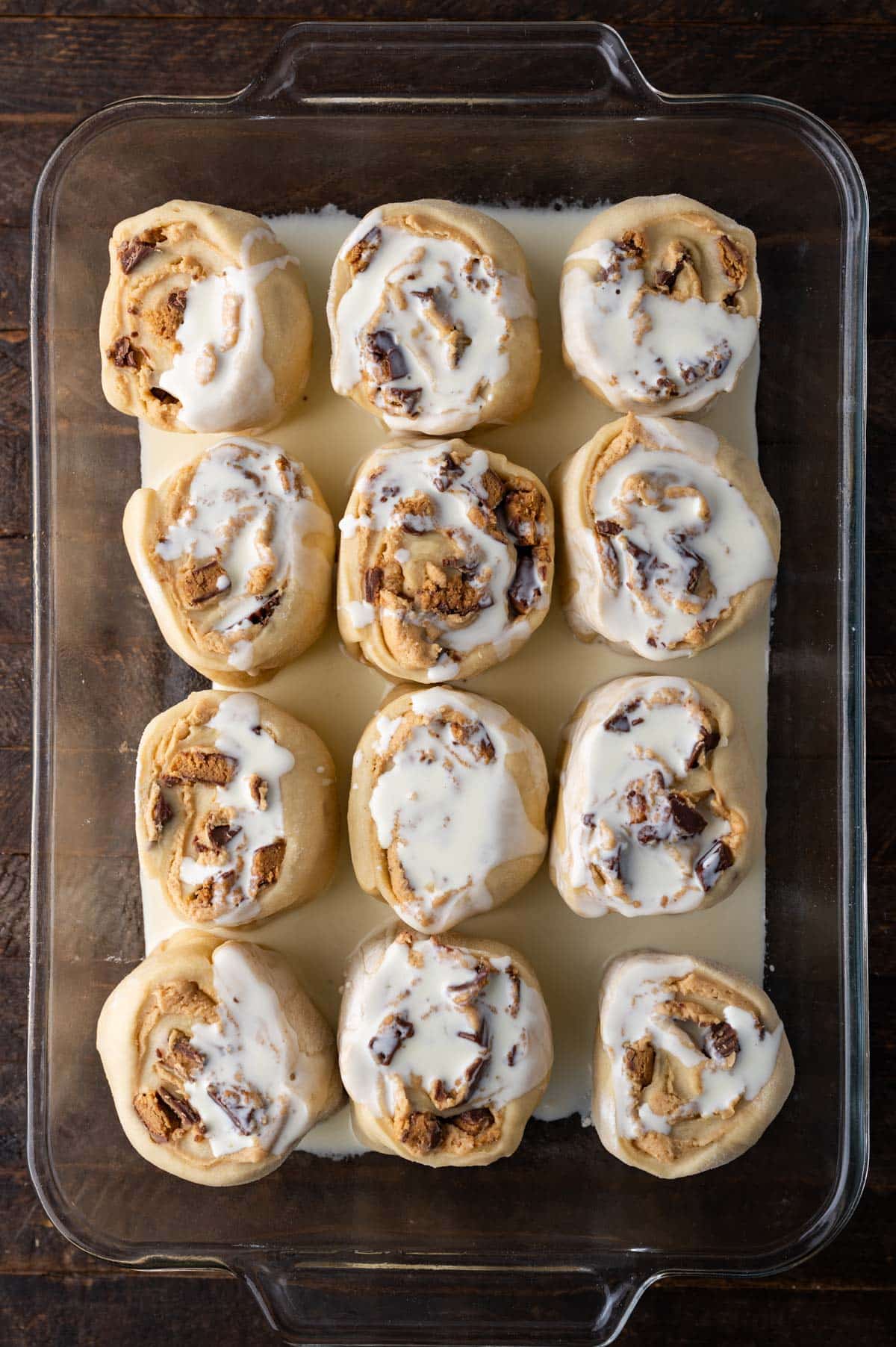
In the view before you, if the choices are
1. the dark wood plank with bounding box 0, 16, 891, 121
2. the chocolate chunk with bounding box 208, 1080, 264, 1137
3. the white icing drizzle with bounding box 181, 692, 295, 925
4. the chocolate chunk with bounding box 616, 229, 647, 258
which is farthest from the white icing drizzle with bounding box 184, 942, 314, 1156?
the dark wood plank with bounding box 0, 16, 891, 121

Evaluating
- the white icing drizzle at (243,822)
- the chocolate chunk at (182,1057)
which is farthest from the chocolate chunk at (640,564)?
the chocolate chunk at (182,1057)

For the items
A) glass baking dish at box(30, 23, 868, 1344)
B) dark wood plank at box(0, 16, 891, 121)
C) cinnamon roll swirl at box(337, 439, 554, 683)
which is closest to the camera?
cinnamon roll swirl at box(337, 439, 554, 683)

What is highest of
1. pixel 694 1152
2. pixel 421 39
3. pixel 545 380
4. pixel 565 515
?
pixel 421 39

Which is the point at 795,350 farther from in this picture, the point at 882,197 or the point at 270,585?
the point at 270,585

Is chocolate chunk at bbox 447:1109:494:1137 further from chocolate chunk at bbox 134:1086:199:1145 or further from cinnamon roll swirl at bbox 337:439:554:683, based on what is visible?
cinnamon roll swirl at bbox 337:439:554:683

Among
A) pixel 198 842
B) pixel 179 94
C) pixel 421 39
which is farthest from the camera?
pixel 179 94

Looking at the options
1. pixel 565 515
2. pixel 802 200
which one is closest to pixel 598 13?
pixel 802 200
